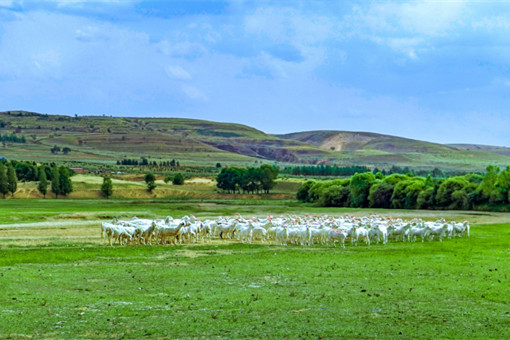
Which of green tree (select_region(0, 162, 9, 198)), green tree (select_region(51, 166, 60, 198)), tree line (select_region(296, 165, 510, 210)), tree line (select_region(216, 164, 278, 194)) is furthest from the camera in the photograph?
tree line (select_region(216, 164, 278, 194))

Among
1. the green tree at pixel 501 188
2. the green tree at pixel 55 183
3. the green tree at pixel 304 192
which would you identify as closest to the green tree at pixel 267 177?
the green tree at pixel 304 192

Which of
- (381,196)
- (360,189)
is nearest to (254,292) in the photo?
(381,196)

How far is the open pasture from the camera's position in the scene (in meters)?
15.7

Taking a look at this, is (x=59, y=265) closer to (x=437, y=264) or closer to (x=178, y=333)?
(x=178, y=333)

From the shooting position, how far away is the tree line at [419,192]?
3223 inches

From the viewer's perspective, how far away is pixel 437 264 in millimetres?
26766

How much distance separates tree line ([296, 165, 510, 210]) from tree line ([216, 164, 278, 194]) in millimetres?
28730

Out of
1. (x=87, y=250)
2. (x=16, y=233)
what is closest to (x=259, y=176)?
(x=16, y=233)

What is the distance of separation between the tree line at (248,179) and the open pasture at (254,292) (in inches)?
4105

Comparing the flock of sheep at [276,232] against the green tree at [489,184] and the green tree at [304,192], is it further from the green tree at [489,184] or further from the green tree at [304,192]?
the green tree at [304,192]

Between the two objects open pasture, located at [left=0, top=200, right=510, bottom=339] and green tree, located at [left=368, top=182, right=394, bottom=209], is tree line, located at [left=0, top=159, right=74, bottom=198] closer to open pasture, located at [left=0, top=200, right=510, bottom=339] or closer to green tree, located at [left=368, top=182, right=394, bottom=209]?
green tree, located at [left=368, top=182, right=394, bottom=209]

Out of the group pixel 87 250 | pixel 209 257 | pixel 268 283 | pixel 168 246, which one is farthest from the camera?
pixel 168 246

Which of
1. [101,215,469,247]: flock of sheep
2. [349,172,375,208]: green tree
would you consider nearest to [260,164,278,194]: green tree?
[349,172,375,208]: green tree

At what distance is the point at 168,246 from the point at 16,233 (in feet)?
45.8
